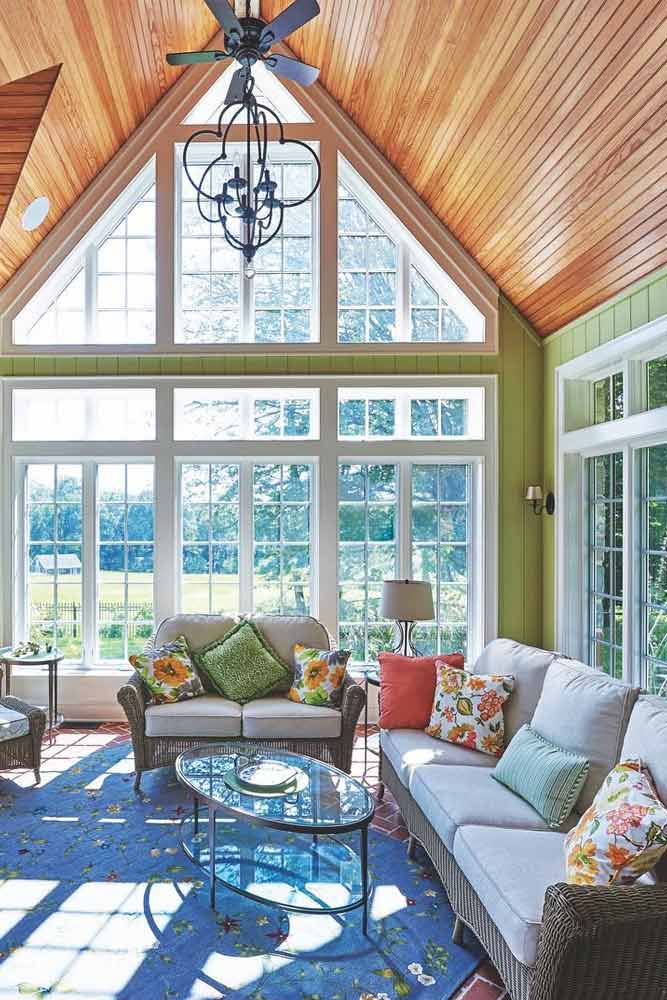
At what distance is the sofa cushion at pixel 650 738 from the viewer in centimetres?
239

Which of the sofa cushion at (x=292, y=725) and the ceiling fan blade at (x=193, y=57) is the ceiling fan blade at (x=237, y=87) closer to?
the ceiling fan blade at (x=193, y=57)

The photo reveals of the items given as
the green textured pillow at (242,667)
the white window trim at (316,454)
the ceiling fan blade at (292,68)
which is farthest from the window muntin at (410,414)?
the ceiling fan blade at (292,68)

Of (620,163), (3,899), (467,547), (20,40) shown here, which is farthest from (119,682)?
(620,163)

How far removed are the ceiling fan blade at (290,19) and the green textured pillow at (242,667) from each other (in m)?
3.35

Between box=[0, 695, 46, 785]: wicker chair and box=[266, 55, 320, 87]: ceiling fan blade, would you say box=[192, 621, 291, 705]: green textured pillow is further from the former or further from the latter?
box=[266, 55, 320, 87]: ceiling fan blade

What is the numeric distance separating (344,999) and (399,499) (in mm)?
3735

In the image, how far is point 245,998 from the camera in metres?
2.46

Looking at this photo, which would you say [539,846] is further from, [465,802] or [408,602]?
[408,602]

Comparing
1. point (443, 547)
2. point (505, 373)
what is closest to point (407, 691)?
point (443, 547)

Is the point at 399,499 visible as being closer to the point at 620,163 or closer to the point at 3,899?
the point at 620,163

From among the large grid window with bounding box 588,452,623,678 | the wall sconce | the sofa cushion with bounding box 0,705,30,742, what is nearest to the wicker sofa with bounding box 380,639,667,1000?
the large grid window with bounding box 588,452,623,678

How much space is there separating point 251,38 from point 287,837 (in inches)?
143

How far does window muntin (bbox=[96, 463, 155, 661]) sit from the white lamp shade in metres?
2.19

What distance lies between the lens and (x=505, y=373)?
562 centimetres
